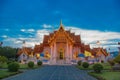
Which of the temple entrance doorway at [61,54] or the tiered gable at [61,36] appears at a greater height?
the tiered gable at [61,36]

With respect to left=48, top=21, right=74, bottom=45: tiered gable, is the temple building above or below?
below

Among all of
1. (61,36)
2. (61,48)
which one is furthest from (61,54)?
(61,36)

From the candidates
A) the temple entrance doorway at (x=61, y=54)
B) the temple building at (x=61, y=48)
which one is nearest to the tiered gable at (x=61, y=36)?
the temple building at (x=61, y=48)

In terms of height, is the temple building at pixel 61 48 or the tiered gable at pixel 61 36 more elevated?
the tiered gable at pixel 61 36

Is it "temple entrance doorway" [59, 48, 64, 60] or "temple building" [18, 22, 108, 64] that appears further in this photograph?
"temple entrance doorway" [59, 48, 64, 60]

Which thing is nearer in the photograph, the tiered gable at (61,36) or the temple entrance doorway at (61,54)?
the tiered gable at (61,36)

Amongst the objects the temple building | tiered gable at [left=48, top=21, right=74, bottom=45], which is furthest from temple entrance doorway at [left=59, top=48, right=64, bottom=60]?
tiered gable at [left=48, top=21, right=74, bottom=45]

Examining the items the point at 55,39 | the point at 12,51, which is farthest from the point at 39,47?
the point at 12,51

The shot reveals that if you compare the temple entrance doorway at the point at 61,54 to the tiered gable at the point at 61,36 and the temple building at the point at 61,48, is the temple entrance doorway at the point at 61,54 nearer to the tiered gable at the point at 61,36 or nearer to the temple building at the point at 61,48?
the temple building at the point at 61,48

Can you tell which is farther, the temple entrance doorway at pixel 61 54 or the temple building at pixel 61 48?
the temple entrance doorway at pixel 61 54

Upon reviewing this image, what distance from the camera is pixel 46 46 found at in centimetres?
6025

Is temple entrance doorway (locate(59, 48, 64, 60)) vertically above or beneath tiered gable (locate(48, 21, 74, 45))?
beneath

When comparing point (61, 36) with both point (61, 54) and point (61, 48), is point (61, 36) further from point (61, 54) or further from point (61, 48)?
point (61, 54)

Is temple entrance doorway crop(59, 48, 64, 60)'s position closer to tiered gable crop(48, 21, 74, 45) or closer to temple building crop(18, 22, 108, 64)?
temple building crop(18, 22, 108, 64)
